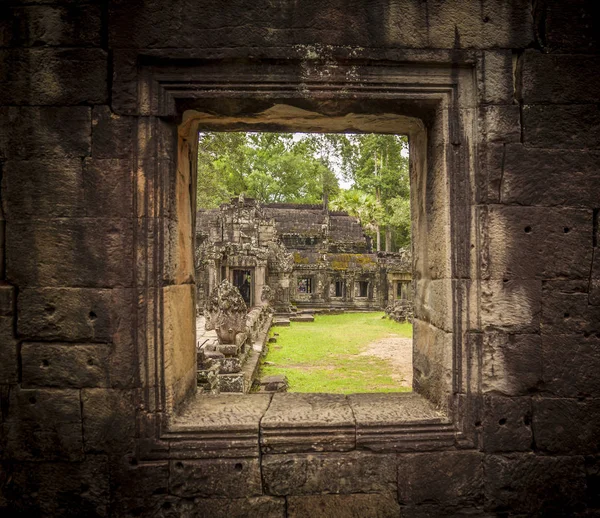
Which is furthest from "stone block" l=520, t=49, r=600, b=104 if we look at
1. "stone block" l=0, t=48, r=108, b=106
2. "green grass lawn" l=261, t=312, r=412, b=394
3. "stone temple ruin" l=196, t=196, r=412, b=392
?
"stone temple ruin" l=196, t=196, r=412, b=392

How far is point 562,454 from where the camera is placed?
2.52m

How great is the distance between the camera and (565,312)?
8.28 feet

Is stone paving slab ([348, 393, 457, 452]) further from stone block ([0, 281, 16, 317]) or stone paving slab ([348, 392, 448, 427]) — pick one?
stone block ([0, 281, 16, 317])

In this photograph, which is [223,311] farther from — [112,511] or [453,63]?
[453,63]

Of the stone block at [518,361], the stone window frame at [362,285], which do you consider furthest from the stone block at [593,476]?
the stone window frame at [362,285]

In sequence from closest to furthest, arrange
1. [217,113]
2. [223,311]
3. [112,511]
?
1. [112,511]
2. [217,113]
3. [223,311]

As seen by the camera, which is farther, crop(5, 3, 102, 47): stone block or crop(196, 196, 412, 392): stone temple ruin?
crop(196, 196, 412, 392): stone temple ruin

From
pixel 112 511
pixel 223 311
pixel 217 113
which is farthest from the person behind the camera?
pixel 223 311

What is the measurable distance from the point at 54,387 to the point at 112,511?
2.87ft

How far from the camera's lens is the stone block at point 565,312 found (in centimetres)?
252

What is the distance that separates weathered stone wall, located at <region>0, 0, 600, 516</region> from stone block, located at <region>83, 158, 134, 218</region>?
1 cm

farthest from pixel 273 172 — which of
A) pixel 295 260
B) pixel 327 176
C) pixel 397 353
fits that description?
pixel 397 353

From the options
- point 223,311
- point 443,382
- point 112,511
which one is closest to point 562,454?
point 443,382

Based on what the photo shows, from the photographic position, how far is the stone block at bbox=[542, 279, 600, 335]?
252 cm
